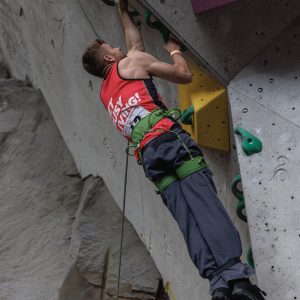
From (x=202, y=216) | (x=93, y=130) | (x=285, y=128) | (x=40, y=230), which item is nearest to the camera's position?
(x=202, y=216)

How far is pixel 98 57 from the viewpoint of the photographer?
10.2 feet

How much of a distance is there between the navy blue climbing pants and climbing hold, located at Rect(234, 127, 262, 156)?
237mm

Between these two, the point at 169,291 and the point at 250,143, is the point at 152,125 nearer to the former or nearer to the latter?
the point at 250,143

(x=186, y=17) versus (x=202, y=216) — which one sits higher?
(x=186, y=17)

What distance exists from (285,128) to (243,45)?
1.30ft

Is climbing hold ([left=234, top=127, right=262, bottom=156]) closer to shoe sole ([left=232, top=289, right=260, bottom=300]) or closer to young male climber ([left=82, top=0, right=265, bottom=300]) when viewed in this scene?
young male climber ([left=82, top=0, right=265, bottom=300])

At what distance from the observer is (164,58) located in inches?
139

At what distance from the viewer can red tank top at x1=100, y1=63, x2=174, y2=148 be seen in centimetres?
294

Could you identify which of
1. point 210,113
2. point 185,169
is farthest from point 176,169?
point 210,113

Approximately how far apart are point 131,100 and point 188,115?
0.39m

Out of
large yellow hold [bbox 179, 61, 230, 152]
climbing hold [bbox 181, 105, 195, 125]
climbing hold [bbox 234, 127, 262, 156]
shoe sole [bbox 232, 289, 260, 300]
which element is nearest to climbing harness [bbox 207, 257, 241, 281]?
shoe sole [bbox 232, 289, 260, 300]

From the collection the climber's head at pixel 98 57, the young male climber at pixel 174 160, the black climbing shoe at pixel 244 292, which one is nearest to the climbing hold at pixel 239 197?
the young male climber at pixel 174 160

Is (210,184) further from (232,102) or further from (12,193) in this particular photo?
(12,193)

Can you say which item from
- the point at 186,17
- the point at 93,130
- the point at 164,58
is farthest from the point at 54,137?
the point at 186,17
